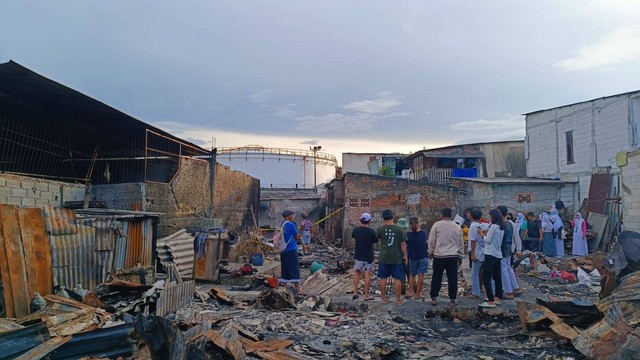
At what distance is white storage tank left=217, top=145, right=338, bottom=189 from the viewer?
33.4m

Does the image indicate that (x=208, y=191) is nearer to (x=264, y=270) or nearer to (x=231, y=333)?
(x=264, y=270)

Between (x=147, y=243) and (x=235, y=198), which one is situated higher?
(x=235, y=198)

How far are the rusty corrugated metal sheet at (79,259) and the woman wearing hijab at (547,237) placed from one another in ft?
41.3

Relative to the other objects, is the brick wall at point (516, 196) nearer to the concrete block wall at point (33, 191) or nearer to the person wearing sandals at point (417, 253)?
the person wearing sandals at point (417, 253)

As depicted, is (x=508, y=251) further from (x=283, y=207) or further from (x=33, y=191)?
(x=283, y=207)

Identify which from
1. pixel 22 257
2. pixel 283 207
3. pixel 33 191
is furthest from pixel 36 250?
pixel 283 207

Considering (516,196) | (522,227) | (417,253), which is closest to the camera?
(417,253)

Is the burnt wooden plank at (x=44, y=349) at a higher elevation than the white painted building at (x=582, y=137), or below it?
below

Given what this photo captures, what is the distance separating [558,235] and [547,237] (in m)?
0.32

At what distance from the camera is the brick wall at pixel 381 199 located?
18.0m

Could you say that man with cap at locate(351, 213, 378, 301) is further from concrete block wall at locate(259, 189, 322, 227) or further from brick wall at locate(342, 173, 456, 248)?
concrete block wall at locate(259, 189, 322, 227)

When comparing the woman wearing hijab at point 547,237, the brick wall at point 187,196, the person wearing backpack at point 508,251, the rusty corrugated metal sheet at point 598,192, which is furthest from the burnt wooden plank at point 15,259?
the rusty corrugated metal sheet at point 598,192

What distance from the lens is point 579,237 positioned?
14141 mm

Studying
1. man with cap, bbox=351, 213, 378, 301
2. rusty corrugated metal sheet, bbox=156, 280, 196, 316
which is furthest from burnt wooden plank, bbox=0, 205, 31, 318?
man with cap, bbox=351, 213, 378, 301
